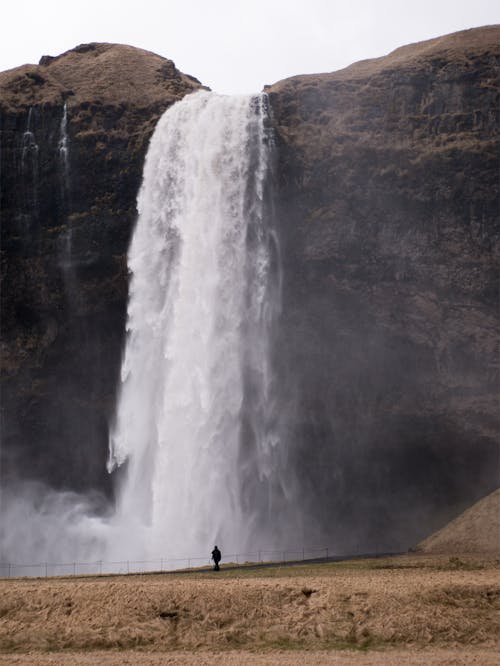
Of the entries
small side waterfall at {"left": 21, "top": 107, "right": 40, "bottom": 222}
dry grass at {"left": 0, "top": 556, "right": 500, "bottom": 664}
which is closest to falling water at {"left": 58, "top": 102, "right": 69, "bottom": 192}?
small side waterfall at {"left": 21, "top": 107, "right": 40, "bottom": 222}

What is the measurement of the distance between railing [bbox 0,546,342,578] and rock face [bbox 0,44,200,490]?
6.75 meters

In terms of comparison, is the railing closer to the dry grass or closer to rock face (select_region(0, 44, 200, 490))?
rock face (select_region(0, 44, 200, 490))

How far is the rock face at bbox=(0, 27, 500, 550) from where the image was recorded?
1970 inches

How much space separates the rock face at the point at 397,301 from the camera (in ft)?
163

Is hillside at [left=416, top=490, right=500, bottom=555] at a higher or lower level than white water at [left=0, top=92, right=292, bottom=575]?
lower

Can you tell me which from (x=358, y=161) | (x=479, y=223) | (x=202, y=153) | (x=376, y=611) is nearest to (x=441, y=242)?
(x=479, y=223)

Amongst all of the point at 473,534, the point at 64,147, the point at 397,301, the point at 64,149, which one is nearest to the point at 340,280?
the point at 397,301

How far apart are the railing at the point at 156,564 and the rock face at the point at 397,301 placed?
4348 millimetres

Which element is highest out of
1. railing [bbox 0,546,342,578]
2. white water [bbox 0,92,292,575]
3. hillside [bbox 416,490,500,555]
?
white water [bbox 0,92,292,575]

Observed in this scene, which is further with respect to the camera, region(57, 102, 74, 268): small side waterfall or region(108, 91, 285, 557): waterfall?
region(57, 102, 74, 268): small side waterfall

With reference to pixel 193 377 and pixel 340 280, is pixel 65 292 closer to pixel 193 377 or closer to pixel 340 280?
pixel 193 377

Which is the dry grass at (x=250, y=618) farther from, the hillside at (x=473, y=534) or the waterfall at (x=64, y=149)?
the waterfall at (x=64, y=149)

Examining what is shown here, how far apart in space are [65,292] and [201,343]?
10.5m

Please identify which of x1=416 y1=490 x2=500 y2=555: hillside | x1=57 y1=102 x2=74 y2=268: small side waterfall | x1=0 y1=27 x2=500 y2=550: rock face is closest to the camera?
x1=416 y1=490 x2=500 y2=555: hillside
